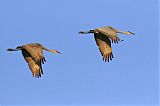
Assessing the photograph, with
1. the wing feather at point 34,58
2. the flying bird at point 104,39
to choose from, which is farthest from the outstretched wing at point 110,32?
the wing feather at point 34,58

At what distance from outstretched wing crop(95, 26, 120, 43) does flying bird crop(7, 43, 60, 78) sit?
234 cm

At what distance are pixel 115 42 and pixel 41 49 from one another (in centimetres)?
275

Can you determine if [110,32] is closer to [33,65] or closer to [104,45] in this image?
[104,45]

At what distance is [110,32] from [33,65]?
3388 mm

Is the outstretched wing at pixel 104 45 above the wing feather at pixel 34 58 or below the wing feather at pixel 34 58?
above

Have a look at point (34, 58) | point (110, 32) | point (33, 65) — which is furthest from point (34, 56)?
point (110, 32)

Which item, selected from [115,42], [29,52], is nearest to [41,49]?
[29,52]

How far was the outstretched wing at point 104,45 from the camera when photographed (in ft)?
127

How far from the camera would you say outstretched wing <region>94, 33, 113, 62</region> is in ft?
127

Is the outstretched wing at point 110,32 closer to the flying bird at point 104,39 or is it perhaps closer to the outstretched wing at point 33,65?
the flying bird at point 104,39

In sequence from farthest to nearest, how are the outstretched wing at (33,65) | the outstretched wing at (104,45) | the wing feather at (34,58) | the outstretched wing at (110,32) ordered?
the outstretched wing at (104,45)
the outstretched wing at (110,32)
the outstretched wing at (33,65)
the wing feather at (34,58)

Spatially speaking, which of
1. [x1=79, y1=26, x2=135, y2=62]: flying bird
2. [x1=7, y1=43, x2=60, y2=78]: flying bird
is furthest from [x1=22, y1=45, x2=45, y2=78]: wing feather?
[x1=79, y1=26, x2=135, y2=62]: flying bird

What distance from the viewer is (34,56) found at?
3612 centimetres

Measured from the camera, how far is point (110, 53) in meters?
38.8
